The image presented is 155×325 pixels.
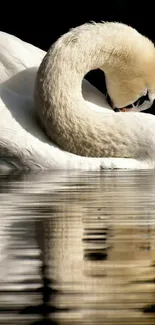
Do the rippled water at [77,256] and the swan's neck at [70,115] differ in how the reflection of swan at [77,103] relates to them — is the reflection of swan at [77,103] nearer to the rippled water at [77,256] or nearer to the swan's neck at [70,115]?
the swan's neck at [70,115]

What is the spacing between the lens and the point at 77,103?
6.58m

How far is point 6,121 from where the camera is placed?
6.28 metres

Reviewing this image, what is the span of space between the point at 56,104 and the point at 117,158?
0.43 metres

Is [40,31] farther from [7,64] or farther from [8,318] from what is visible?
[8,318]

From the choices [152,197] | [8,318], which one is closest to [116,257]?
[8,318]

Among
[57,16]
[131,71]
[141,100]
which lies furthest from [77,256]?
[57,16]

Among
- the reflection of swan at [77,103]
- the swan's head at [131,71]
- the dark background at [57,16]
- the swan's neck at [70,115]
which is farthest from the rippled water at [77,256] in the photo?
the dark background at [57,16]

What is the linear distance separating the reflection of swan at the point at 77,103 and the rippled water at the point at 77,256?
1.30m

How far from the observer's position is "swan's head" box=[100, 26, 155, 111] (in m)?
6.99

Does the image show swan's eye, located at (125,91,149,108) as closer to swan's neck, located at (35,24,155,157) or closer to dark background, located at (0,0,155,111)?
swan's neck, located at (35,24,155,157)

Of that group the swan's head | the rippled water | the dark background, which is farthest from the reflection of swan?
the dark background

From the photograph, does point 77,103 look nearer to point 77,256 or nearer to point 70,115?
point 70,115

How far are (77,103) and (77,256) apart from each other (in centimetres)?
348

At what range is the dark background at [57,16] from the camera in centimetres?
1330
